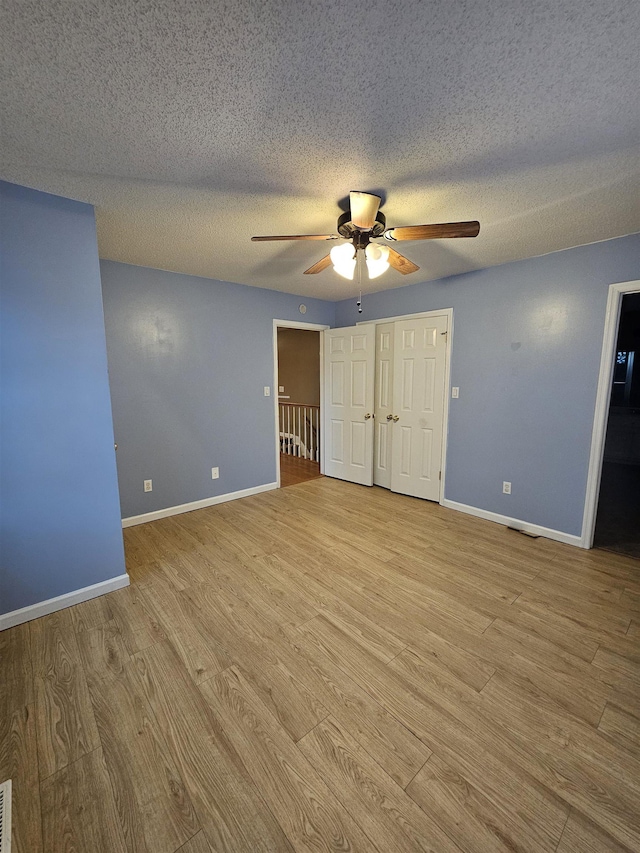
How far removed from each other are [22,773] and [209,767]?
66 cm

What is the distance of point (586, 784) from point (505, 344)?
9.46 ft

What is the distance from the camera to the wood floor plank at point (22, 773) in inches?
39.4

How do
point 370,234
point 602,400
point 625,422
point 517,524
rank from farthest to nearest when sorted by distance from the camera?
point 625,422
point 517,524
point 602,400
point 370,234

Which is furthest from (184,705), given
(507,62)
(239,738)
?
(507,62)

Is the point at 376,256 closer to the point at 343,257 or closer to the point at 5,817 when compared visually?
the point at 343,257

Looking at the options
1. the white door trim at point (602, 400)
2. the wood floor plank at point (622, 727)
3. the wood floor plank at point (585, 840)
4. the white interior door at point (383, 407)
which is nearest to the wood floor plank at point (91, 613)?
the wood floor plank at point (585, 840)

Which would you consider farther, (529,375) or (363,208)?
(529,375)

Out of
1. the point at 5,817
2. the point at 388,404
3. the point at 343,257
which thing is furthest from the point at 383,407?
the point at 5,817

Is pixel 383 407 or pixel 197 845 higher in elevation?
pixel 383 407

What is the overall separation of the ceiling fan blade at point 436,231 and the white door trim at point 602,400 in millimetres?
1547

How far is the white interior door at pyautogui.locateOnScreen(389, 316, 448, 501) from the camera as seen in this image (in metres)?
3.55

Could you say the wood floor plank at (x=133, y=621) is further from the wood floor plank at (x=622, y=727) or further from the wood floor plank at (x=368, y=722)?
the wood floor plank at (x=622, y=727)

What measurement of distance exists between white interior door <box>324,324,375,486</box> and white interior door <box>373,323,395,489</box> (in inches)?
4.8

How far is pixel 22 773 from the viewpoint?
1171 mm
